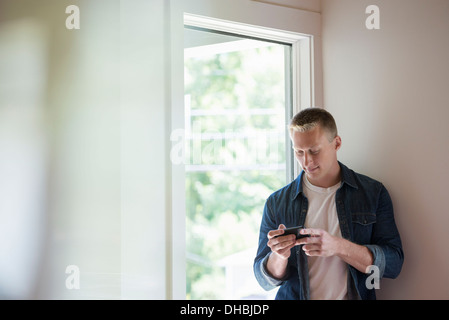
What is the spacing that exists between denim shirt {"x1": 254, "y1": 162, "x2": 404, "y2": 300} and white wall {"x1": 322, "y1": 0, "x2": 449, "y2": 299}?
0.31 feet

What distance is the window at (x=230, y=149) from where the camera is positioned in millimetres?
2186

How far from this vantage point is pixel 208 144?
2217 millimetres

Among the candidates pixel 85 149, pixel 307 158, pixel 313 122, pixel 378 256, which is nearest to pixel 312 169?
pixel 307 158

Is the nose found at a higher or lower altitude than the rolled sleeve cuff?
higher

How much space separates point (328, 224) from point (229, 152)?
0.54m

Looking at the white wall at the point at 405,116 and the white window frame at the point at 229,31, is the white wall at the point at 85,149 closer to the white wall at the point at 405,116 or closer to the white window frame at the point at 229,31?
the white window frame at the point at 229,31

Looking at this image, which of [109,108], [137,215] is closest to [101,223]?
[137,215]

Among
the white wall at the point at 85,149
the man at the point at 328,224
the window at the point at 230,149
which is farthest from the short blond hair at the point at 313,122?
the white wall at the point at 85,149

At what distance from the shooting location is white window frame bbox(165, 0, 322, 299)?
2039mm

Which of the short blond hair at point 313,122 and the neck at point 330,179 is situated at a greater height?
the short blond hair at point 313,122

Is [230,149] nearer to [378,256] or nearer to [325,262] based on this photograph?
[325,262]

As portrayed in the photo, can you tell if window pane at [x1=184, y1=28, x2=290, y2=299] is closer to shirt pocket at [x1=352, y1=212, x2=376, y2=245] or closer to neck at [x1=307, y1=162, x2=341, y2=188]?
neck at [x1=307, y1=162, x2=341, y2=188]

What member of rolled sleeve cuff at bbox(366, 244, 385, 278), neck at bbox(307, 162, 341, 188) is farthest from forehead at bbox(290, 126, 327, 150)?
rolled sleeve cuff at bbox(366, 244, 385, 278)
